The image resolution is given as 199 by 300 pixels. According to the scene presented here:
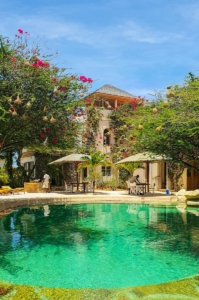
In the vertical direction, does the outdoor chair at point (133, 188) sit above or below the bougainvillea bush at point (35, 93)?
below

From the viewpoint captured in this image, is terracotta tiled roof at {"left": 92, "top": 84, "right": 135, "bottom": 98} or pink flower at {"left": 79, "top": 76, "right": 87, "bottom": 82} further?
terracotta tiled roof at {"left": 92, "top": 84, "right": 135, "bottom": 98}

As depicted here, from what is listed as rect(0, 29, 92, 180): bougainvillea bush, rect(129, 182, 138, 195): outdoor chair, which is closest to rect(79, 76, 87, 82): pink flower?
rect(0, 29, 92, 180): bougainvillea bush

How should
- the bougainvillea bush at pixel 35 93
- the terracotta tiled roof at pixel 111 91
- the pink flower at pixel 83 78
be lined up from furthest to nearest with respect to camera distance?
the terracotta tiled roof at pixel 111 91, the pink flower at pixel 83 78, the bougainvillea bush at pixel 35 93

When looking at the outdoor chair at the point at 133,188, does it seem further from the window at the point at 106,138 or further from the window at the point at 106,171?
the window at the point at 106,138

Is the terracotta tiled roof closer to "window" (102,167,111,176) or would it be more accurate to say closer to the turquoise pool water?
"window" (102,167,111,176)

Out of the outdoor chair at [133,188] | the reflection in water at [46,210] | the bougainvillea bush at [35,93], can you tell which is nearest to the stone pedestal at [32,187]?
the reflection in water at [46,210]

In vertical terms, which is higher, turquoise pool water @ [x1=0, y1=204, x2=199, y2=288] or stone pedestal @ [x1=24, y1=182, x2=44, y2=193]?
stone pedestal @ [x1=24, y1=182, x2=44, y2=193]

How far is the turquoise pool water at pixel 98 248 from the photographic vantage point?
6.46m

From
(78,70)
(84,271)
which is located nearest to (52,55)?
(78,70)

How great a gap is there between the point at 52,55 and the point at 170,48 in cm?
376

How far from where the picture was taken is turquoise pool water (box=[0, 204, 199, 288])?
6.46 meters

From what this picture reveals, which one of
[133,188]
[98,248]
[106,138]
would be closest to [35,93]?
[98,248]

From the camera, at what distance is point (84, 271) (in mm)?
6805

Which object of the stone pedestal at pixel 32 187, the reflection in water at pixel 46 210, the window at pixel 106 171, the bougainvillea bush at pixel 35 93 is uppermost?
the bougainvillea bush at pixel 35 93
